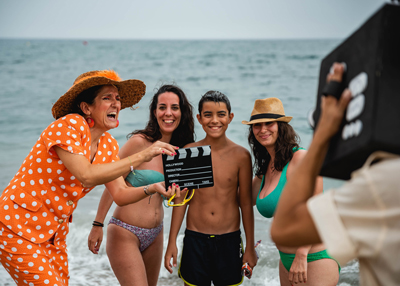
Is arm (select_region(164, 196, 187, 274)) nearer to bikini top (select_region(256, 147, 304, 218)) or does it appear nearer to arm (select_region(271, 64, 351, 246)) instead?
bikini top (select_region(256, 147, 304, 218))

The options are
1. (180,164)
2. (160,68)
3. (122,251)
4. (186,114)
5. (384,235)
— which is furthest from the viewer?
(160,68)

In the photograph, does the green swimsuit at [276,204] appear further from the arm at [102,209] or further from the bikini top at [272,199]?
the arm at [102,209]

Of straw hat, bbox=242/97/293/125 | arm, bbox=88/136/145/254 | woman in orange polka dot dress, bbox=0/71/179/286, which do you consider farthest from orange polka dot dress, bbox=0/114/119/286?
straw hat, bbox=242/97/293/125

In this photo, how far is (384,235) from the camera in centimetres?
118

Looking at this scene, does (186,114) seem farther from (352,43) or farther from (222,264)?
(352,43)

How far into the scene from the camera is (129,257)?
349 centimetres

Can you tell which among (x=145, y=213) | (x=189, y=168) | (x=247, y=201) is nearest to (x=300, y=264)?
(x=247, y=201)

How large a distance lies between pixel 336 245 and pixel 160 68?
25967mm

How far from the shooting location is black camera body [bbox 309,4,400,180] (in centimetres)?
119

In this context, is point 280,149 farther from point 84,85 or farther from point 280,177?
point 84,85

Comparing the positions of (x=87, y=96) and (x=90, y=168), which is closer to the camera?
(x=90, y=168)

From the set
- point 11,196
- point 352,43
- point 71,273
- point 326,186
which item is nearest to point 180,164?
point 11,196

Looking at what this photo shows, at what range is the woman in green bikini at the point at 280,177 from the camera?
10.0 feet

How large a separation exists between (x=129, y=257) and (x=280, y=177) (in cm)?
153
